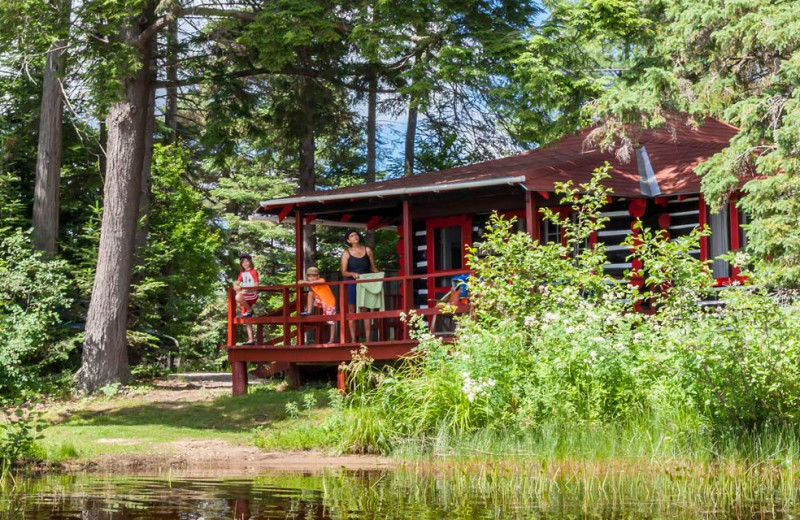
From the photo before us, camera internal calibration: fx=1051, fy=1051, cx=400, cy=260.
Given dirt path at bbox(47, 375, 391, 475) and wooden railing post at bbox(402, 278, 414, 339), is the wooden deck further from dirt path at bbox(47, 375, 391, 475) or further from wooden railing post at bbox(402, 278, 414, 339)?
dirt path at bbox(47, 375, 391, 475)

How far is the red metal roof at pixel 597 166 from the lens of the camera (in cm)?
1753

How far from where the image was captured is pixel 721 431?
9.93 meters

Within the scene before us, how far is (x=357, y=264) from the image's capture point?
56.3 ft

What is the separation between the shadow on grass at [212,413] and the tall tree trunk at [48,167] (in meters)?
6.03

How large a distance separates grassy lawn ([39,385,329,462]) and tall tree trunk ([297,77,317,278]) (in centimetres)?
575

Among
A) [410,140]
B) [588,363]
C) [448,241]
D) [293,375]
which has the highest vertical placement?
[410,140]

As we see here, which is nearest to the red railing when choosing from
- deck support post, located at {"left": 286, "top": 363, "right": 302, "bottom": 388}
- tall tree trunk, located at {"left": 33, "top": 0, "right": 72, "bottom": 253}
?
deck support post, located at {"left": 286, "top": 363, "right": 302, "bottom": 388}

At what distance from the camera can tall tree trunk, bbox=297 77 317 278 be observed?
23158mm

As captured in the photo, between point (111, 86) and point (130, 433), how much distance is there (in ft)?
19.6

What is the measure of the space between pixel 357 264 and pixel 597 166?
480cm

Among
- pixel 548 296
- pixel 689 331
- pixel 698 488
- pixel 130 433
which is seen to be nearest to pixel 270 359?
pixel 130 433

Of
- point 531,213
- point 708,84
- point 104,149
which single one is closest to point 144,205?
point 104,149

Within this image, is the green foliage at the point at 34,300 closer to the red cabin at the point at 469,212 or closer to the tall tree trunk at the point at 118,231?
the tall tree trunk at the point at 118,231

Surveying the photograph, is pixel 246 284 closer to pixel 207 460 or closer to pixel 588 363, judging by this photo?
pixel 207 460
